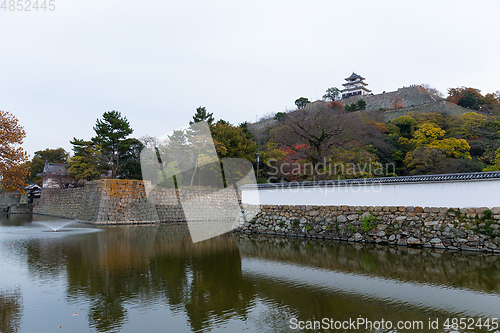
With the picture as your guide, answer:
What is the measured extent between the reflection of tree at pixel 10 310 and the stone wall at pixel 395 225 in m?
8.80

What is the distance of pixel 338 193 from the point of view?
36.0ft

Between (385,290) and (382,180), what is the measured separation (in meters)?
5.52

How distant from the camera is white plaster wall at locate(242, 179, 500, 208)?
8141 mm

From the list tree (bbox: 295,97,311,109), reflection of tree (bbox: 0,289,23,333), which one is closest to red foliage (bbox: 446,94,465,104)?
tree (bbox: 295,97,311,109)

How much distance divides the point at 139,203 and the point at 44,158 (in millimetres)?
26421

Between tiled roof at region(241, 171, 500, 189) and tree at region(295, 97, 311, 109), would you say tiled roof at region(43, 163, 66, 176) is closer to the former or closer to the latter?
tiled roof at region(241, 171, 500, 189)

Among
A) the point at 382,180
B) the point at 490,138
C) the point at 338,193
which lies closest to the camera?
the point at 382,180

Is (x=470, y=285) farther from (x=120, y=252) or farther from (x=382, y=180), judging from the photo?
(x=120, y=252)

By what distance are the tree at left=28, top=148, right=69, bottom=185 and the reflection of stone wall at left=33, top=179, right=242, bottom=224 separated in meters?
19.1

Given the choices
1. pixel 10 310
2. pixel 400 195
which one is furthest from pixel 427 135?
pixel 10 310

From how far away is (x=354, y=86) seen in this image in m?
52.1

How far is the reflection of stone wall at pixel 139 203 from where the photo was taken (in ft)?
56.7

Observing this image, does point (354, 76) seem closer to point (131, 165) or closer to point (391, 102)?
point (391, 102)

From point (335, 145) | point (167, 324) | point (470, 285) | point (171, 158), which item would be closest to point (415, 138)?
point (335, 145)
